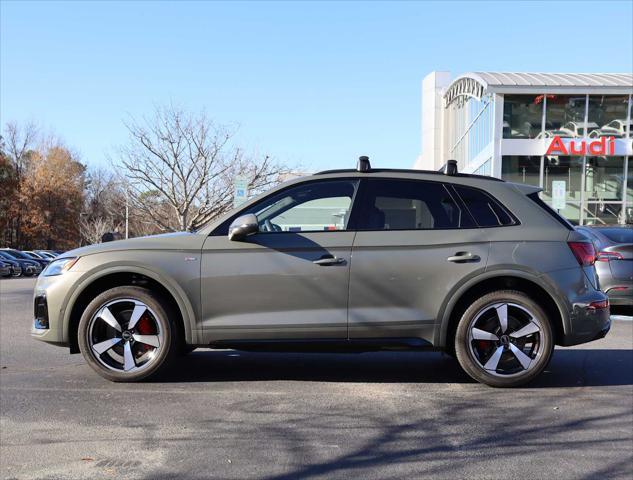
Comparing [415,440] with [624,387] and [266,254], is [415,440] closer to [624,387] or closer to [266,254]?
[266,254]

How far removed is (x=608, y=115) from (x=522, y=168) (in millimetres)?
5161

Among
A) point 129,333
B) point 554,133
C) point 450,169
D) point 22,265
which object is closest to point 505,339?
point 450,169

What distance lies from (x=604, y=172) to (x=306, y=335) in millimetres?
29855

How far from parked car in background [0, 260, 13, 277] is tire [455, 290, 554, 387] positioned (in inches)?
1276

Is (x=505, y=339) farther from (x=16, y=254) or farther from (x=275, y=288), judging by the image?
(x=16, y=254)

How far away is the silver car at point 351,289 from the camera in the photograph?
4957mm

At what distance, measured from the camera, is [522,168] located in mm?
30484

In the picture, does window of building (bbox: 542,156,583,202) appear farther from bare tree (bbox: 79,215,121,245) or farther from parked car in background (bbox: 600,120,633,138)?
bare tree (bbox: 79,215,121,245)

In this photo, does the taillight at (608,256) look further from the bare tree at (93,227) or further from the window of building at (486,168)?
the bare tree at (93,227)

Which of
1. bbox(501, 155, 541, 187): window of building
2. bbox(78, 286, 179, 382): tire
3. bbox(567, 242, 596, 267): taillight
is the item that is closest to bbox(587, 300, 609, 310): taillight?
bbox(567, 242, 596, 267): taillight

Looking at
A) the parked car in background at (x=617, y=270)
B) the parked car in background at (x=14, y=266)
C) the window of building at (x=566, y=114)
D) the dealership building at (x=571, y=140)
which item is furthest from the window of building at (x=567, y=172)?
the parked car in background at (x=14, y=266)

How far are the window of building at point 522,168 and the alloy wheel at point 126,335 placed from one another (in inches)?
1097

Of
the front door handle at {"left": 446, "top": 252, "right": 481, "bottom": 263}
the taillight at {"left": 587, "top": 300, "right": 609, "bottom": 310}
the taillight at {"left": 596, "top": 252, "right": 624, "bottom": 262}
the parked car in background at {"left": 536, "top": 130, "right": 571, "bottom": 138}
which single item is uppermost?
the parked car in background at {"left": 536, "top": 130, "right": 571, "bottom": 138}

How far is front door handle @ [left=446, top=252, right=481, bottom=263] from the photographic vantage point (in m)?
4.98
